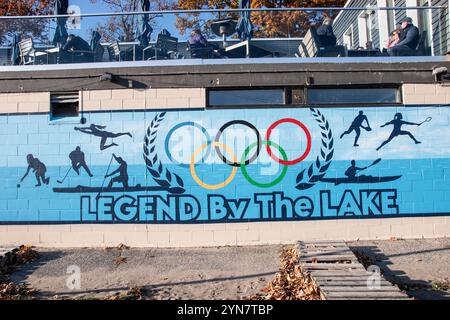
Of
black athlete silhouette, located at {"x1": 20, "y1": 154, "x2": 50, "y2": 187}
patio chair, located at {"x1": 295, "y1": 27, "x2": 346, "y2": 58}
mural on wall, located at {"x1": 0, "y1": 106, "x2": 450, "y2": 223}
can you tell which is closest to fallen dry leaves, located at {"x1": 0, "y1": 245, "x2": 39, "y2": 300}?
mural on wall, located at {"x1": 0, "y1": 106, "x2": 450, "y2": 223}

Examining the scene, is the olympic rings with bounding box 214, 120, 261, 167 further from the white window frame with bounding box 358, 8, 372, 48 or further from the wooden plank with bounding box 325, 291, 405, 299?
the white window frame with bounding box 358, 8, 372, 48

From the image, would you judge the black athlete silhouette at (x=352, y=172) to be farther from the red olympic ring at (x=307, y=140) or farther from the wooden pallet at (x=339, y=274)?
the wooden pallet at (x=339, y=274)

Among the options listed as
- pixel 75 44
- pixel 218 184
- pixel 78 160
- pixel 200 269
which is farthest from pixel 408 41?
pixel 78 160

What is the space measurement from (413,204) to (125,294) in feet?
17.9

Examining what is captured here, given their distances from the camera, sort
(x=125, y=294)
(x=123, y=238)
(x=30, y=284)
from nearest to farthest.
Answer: (x=125, y=294)
(x=30, y=284)
(x=123, y=238)

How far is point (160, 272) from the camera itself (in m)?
6.16

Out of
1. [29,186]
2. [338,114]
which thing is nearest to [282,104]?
[338,114]

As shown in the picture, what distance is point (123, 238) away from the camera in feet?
24.7

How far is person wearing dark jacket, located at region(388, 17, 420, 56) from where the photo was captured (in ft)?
25.9

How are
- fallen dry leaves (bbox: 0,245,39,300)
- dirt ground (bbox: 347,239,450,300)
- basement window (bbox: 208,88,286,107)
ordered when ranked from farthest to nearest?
basement window (bbox: 208,88,286,107), dirt ground (bbox: 347,239,450,300), fallen dry leaves (bbox: 0,245,39,300)

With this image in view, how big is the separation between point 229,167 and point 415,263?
350cm

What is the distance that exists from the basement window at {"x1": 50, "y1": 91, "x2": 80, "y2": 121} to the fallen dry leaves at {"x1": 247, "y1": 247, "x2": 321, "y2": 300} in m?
4.83

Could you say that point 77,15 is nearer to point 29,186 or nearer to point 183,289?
point 29,186

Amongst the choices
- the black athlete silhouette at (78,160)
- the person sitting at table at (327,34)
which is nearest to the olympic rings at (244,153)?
the black athlete silhouette at (78,160)
